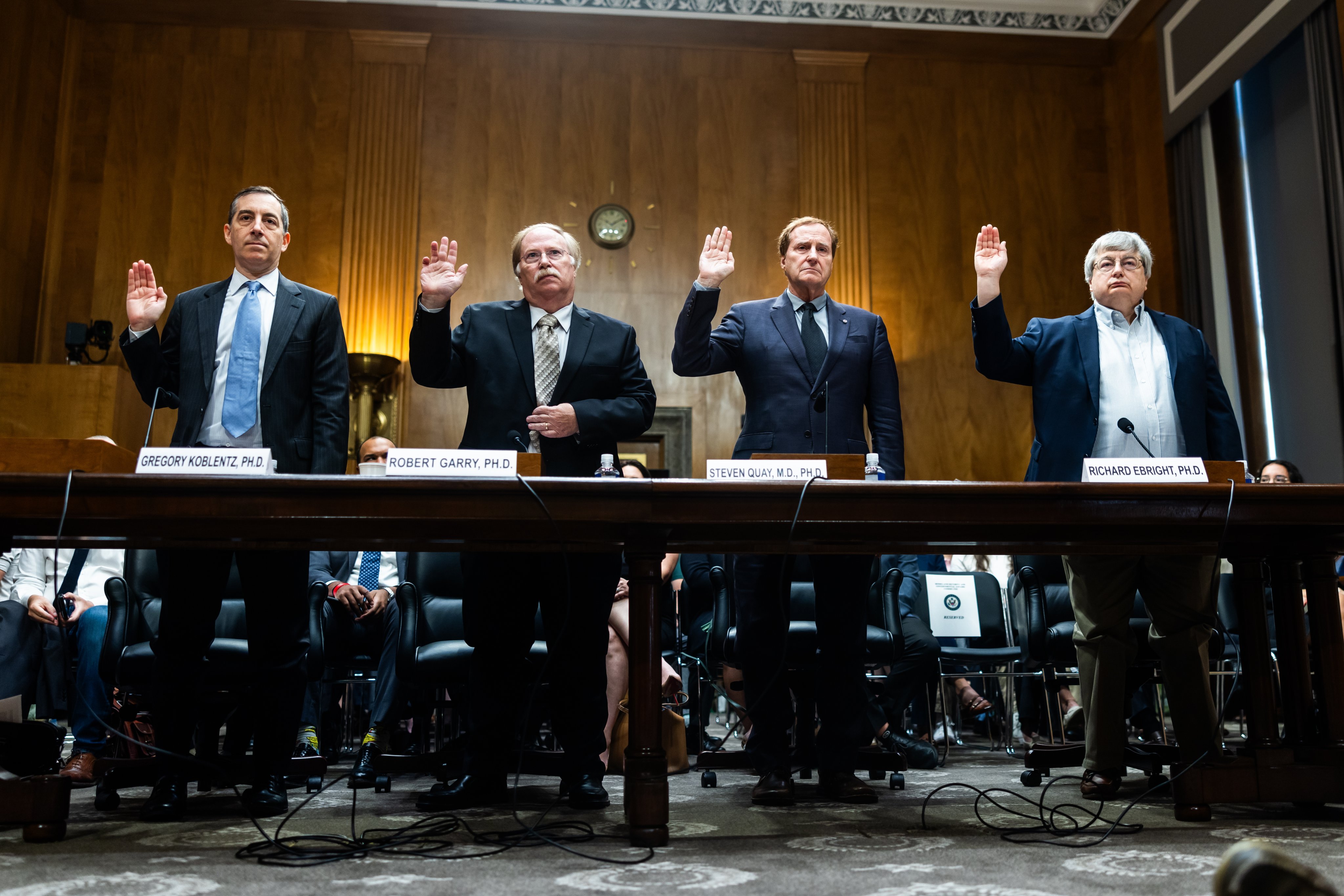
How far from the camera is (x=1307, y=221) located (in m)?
6.13

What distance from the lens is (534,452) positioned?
2307 mm

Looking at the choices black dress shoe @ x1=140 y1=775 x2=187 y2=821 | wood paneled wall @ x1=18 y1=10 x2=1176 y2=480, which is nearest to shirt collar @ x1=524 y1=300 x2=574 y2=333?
black dress shoe @ x1=140 y1=775 x2=187 y2=821

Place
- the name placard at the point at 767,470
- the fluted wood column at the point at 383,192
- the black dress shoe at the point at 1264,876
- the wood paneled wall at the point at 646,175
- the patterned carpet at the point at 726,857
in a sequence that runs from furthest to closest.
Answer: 1. the wood paneled wall at the point at 646,175
2. the fluted wood column at the point at 383,192
3. the name placard at the point at 767,470
4. the patterned carpet at the point at 726,857
5. the black dress shoe at the point at 1264,876

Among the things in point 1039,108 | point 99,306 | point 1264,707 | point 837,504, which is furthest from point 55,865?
point 1039,108

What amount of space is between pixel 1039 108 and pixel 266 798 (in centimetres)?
736

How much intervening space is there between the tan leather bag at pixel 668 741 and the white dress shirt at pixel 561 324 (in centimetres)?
114

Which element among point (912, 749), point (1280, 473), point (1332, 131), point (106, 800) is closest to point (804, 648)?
point (912, 749)

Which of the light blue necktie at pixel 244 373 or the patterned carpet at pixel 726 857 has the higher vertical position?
the light blue necktie at pixel 244 373

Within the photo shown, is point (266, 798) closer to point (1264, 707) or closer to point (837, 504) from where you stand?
point (837, 504)

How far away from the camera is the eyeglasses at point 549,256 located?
258cm

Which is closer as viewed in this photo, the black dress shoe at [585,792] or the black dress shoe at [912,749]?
the black dress shoe at [585,792]

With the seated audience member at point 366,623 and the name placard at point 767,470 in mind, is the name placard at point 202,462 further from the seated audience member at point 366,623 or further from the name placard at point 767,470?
the seated audience member at point 366,623

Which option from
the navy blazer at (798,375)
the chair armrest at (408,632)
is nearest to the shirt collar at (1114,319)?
the navy blazer at (798,375)

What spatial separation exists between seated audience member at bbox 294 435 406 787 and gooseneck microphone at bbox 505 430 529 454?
0.81 m
